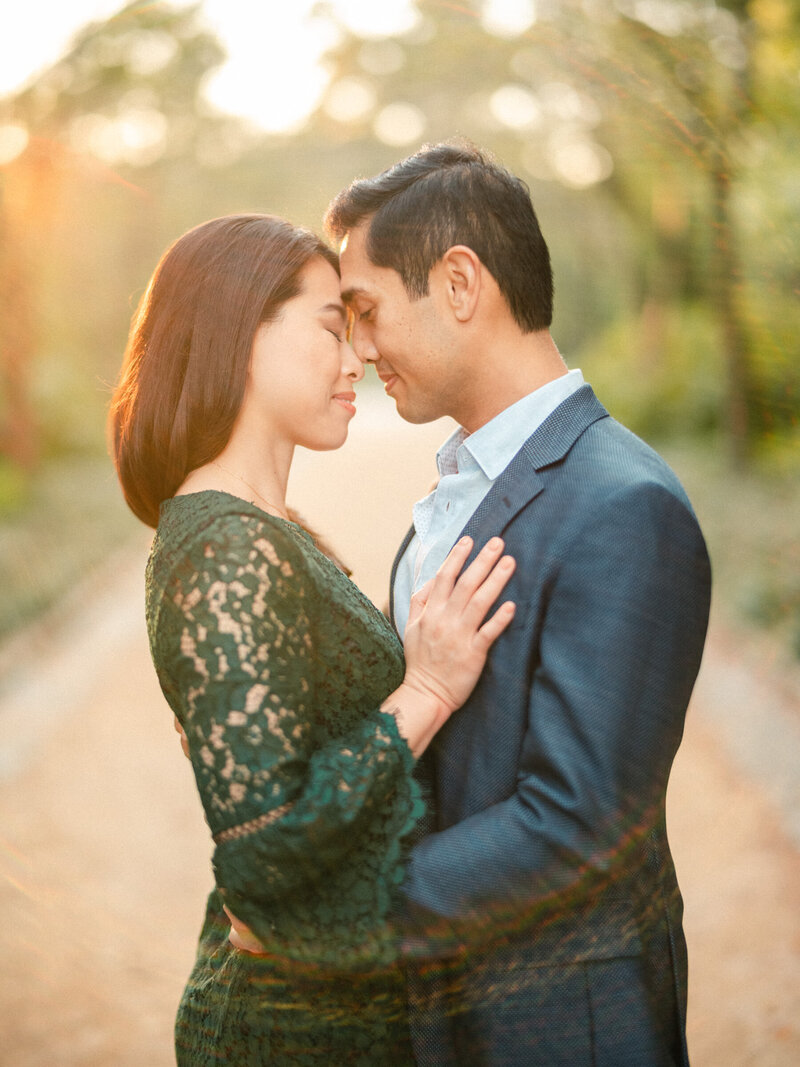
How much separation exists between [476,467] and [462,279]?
440mm

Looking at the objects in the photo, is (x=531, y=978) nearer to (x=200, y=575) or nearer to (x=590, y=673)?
(x=590, y=673)

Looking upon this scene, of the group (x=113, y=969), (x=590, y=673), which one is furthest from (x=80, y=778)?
(x=590, y=673)

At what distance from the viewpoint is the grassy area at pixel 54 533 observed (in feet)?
32.1

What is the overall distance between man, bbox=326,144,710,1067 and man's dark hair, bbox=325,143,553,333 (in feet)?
0.05

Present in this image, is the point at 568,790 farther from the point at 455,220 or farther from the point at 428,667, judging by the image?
the point at 455,220

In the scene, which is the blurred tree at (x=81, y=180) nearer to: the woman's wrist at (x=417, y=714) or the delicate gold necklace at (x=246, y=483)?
the delicate gold necklace at (x=246, y=483)

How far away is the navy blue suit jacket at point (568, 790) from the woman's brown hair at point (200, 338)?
69 cm

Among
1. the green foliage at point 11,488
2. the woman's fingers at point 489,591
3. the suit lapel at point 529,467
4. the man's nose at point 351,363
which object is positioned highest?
the green foliage at point 11,488

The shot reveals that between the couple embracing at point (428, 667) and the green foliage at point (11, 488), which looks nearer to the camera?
the couple embracing at point (428, 667)

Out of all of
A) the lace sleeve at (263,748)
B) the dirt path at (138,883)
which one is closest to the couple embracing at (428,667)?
the lace sleeve at (263,748)

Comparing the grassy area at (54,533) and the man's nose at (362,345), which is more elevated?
the grassy area at (54,533)

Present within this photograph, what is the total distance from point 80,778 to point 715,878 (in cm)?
398

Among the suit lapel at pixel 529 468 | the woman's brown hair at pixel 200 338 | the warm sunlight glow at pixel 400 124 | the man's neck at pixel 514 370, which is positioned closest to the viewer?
the suit lapel at pixel 529 468

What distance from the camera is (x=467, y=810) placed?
74.9 inches
